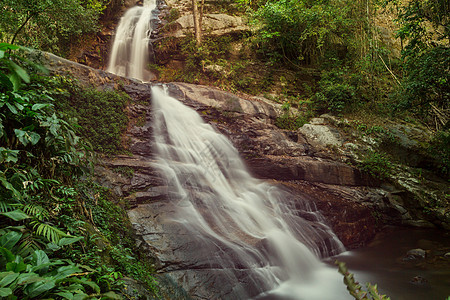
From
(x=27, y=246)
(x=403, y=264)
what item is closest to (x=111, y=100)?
(x=27, y=246)

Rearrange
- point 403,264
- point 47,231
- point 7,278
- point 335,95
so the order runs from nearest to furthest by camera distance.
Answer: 1. point 7,278
2. point 47,231
3. point 403,264
4. point 335,95

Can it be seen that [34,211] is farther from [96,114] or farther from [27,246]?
[96,114]

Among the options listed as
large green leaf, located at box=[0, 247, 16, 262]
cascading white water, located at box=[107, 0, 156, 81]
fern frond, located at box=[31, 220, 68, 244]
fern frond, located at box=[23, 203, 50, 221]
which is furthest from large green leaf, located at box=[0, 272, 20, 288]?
cascading white water, located at box=[107, 0, 156, 81]

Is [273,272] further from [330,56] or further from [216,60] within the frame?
[330,56]

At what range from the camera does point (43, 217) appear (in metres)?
2.54

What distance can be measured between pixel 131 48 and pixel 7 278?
12902 millimetres

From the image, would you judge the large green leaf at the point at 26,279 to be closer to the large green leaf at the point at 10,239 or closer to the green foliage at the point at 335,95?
the large green leaf at the point at 10,239

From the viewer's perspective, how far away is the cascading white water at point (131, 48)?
12.1 meters

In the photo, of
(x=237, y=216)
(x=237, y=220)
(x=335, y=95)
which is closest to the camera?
(x=237, y=220)

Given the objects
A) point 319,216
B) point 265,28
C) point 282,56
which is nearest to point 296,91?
point 282,56

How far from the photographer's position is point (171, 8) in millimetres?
14555

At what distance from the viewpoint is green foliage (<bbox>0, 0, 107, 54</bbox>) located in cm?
563

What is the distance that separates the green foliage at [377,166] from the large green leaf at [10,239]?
9.17 m

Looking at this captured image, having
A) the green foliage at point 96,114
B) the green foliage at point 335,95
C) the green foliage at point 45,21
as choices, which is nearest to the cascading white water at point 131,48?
the green foliage at point 45,21
